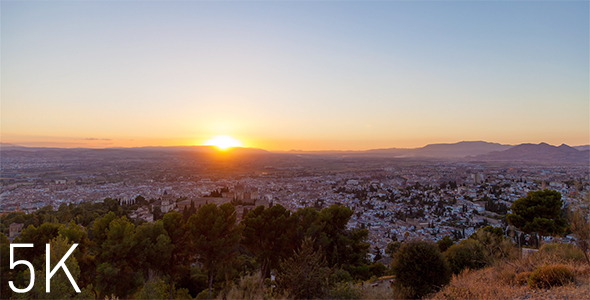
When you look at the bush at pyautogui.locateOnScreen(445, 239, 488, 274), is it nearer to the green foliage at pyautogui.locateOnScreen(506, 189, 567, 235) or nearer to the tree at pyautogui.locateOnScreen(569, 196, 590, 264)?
the green foliage at pyautogui.locateOnScreen(506, 189, 567, 235)

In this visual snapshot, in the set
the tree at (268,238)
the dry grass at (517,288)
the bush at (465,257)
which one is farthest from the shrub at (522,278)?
the tree at (268,238)

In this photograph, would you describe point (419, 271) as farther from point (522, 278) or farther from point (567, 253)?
point (567, 253)

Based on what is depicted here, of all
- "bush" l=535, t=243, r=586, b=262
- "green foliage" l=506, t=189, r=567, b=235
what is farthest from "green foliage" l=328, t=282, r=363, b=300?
"green foliage" l=506, t=189, r=567, b=235

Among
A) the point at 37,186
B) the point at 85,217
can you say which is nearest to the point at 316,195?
the point at 85,217

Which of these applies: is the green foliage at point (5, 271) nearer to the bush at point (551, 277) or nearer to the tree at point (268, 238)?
the tree at point (268, 238)

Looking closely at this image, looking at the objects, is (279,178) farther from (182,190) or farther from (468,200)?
(468,200)

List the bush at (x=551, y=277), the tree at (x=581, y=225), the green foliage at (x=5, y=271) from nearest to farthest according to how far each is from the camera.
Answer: the tree at (x=581, y=225), the bush at (x=551, y=277), the green foliage at (x=5, y=271)

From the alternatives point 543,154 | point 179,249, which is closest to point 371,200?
point 179,249
